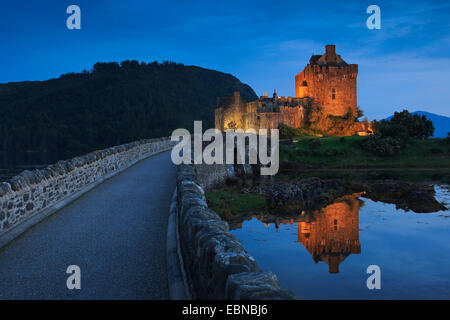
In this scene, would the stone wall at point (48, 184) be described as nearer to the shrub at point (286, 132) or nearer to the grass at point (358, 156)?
the grass at point (358, 156)

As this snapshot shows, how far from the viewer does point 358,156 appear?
45844mm

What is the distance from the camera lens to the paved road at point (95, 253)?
5508 millimetres

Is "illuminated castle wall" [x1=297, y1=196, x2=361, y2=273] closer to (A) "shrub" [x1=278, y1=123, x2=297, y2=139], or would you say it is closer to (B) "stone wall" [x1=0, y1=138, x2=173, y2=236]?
(B) "stone wall" [x1=0, y1=138, x2=173, y2=236]

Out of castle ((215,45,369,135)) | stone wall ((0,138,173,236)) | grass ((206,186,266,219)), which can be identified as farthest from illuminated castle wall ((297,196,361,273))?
castle ((215,45,369,135))

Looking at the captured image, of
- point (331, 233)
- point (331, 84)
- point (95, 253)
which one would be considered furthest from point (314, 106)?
point (95, 253)

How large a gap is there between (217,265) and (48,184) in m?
7.91

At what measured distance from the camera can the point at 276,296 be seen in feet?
10.2

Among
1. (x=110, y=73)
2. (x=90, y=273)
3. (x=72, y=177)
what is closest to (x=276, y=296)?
(x=90, y=273)

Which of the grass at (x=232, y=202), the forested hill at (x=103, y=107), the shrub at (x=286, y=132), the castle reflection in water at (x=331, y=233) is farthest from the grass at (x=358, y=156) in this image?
the forested hill at (x=103, y=107)

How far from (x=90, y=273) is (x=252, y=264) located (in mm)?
3320

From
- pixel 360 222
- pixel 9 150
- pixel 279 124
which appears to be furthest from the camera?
pixel 9 150

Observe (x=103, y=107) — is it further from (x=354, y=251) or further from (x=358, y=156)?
(x=354, y=251)

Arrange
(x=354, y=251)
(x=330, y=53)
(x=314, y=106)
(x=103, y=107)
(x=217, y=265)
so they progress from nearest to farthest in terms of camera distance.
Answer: (x=217, y=265) → (x=354, y=251) → (x=314, y=106) → (x=330, y=53) → (x=103, y=107)
